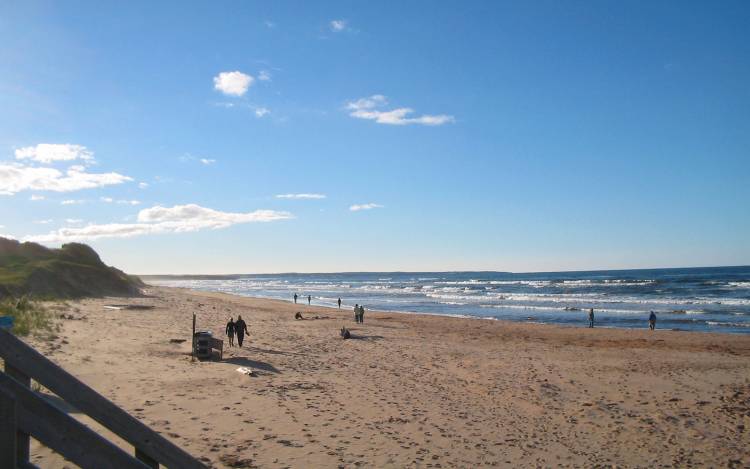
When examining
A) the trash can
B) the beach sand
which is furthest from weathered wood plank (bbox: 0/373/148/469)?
the trash can

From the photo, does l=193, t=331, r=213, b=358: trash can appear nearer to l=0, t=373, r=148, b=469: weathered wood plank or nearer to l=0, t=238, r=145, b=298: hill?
l=0, t=373, r=148, b=469: weathered wood plank

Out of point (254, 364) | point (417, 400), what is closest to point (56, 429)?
point (417, 400)

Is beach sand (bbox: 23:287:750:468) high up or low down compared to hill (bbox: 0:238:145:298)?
down

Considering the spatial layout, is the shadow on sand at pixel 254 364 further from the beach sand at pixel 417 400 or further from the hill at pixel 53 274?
the hill at pixel 53 274

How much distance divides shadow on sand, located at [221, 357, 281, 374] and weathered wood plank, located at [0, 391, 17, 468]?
39.9 ft

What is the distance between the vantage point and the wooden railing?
2258 mm

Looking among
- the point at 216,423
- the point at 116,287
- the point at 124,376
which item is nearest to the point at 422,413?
the point at 216,423

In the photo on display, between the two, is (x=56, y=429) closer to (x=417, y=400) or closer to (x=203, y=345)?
(x=417, y=400)

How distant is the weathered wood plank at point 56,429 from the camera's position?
2270mm

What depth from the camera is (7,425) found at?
2.24 metres

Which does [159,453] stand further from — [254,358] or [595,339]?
[595,339]

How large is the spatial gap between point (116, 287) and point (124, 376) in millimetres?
38956

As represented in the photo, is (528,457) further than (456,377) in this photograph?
No

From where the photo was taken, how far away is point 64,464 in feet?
20.3
